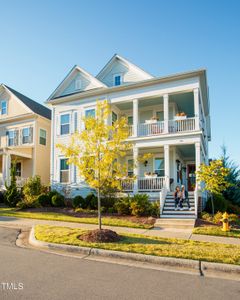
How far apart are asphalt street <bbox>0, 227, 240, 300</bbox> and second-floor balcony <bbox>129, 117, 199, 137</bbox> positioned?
37.1 feet

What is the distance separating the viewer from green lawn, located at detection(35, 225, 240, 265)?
256 inches

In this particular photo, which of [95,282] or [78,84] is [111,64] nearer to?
[78,84]

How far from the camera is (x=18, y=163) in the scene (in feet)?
78.2

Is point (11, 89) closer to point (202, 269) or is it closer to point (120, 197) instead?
point (120, 197)

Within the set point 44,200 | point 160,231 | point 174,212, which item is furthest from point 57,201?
point 160,231

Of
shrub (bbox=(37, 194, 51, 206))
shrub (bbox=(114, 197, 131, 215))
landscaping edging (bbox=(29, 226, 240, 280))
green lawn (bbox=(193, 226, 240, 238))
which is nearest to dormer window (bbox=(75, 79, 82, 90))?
shrub (bbox=(37, 194, 51, 206))

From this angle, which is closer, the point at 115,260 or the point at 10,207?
the point at 115,260

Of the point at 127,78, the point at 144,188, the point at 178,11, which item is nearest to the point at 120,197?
the point at 144,188

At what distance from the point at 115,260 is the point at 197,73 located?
1288 centimetres

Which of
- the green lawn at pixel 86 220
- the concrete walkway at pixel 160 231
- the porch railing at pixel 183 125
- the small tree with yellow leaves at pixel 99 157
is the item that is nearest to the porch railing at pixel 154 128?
the porch railing at pixel 183 125

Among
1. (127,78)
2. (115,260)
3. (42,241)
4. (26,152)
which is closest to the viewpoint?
(115,260)

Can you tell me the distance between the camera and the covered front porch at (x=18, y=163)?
20.4 m

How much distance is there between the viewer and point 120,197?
15.7m

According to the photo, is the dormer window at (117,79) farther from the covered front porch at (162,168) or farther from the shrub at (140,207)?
the shrub at (140,207)
